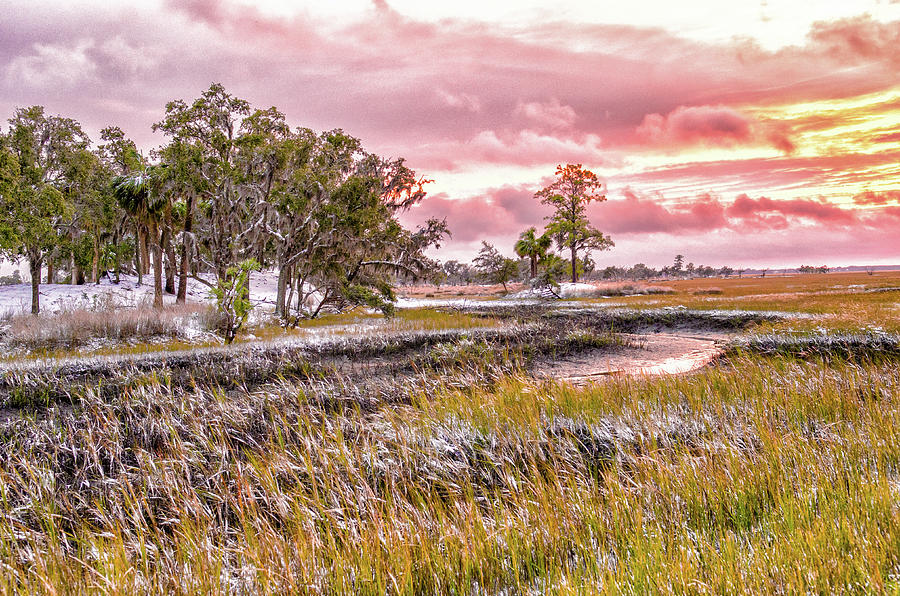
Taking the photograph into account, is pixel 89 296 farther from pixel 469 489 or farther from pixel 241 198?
pixel 469 489

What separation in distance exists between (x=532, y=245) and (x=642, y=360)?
191 ft

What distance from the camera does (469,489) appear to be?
166 inches

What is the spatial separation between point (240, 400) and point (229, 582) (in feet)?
18.9

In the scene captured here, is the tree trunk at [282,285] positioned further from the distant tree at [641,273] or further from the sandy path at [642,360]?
the distant tree at [641,273]

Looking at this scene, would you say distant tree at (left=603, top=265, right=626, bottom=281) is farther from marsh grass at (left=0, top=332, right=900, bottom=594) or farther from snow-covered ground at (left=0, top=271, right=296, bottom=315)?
marsh grass at (left=0, top=332, right=900, bottom=594)

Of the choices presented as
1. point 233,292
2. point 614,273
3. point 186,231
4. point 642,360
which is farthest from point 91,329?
point 614,273

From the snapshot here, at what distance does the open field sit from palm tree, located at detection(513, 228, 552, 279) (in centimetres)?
5886

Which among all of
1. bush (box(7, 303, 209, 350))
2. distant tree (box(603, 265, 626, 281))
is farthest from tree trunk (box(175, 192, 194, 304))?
distant tree (box(603, 265, 626, 281))

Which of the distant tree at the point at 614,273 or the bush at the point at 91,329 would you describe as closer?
the bush at the point at 91,329

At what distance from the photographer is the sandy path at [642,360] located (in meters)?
11.3

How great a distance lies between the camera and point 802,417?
5.79m

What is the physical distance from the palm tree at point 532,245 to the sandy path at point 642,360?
50.7 metres

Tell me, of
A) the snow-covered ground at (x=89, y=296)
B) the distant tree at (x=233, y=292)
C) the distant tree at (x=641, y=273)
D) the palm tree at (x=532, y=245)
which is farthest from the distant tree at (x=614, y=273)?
the distant tree at (x=233, y=292)

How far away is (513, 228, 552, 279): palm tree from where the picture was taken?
67438 millimetres
